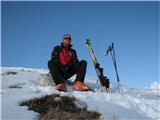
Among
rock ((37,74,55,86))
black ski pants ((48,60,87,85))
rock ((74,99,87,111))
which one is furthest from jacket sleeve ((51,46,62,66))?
rock ((74,99,87,111))

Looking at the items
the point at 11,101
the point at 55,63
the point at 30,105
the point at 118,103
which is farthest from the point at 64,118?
the point at 55,63

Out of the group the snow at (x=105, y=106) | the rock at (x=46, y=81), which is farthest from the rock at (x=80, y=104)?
the rock at (x=46, y=81)

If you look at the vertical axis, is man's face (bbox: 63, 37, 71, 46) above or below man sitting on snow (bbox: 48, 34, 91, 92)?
above

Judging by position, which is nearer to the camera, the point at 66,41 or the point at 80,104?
the point at 80,104

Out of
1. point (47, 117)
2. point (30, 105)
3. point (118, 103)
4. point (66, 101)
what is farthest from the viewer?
point (118, 103)

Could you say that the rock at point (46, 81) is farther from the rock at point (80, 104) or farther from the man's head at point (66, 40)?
the rock at point (80, 104)

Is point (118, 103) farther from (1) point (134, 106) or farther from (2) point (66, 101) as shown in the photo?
(2) point (66, 101)

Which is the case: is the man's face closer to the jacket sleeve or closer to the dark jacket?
the dark jacket

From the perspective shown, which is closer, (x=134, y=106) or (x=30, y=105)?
(x=30, y=105)

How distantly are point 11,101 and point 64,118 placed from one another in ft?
5.24

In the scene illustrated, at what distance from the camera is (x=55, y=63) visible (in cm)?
1209

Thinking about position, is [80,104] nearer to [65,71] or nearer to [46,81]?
[65,71]

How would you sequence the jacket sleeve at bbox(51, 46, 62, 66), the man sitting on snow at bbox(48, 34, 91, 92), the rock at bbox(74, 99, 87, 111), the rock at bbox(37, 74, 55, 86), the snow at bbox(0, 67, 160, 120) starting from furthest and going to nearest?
the rock at bbox(37, 74, 55, 86) < the jacket sleeve at bbox(51, 46, 62, 66) < the man sitting on snow at bbox(48, 34, 91, 92) < the rock at bbox(74, 99, 87, 111) < the snow at bbox(0, 67, 160, 120)

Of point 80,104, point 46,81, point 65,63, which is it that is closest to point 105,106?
point 80,104
